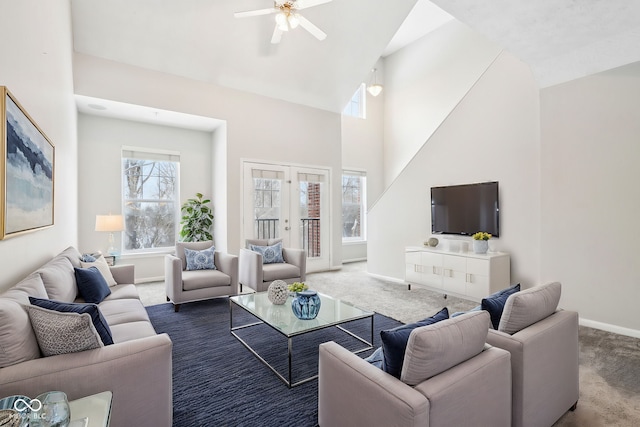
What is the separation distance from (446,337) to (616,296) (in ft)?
10.2

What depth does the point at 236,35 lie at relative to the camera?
4.74m

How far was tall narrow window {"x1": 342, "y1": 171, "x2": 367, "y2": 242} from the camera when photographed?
25.6 ft

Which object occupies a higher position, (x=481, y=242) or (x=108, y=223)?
(x=108, y=223)

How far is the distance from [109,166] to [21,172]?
139 inches

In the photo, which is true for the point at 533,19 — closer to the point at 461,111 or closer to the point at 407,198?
the point at 461,111

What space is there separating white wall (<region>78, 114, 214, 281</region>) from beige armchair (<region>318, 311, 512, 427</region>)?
5.01 m

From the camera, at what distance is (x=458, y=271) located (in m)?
4.27

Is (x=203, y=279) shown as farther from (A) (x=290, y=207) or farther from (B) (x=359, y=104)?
(B) (x=359, y=104)

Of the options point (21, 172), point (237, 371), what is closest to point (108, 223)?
point (21, 172)

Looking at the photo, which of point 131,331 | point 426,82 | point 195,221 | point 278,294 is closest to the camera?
point 131,331

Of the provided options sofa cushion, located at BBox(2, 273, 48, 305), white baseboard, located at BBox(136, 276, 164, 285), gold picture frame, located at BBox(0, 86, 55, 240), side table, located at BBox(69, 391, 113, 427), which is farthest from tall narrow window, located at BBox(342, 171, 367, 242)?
side table, located at BBox(69, 391, 113, 427)

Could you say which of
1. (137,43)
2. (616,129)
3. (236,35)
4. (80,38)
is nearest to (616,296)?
(616,129)

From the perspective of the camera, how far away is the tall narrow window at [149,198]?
18.0 ft

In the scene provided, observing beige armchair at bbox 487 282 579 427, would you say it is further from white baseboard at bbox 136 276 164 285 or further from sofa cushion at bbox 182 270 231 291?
white baseboard at bbox 136 276 164 285
